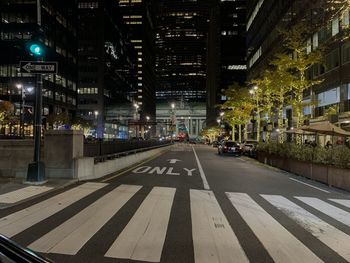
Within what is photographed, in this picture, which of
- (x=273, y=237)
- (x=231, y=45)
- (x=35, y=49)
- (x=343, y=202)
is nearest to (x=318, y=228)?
(x=273, y=237)

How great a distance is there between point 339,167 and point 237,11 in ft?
475

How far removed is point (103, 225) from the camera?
8.44 metres

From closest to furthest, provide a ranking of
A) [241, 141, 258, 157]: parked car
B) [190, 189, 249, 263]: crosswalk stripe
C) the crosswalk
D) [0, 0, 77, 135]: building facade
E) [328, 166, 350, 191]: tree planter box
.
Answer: [190, 189, 249, 263]: crosswalk stripe < the crosswalk < [328, 166, 350, 191]: tree planter box < [241, 141, 258, 157]: parked car < [0, 0, 77, 135]: building facade

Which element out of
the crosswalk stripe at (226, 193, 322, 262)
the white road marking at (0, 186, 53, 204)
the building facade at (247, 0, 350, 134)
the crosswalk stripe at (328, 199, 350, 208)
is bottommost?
the crosswalk stripe at (328, 199, 350, 208)

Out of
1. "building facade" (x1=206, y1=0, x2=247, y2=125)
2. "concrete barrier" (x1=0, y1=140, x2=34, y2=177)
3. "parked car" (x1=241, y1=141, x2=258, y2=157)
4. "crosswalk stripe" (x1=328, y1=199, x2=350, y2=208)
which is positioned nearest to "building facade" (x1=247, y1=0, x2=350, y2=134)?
"parked car" (x1=241, y1=141, x2=258, y2=157)

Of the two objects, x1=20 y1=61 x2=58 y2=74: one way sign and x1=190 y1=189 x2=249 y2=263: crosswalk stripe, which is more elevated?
x1=20 y1=61 x2=58 y2=74: one way sign

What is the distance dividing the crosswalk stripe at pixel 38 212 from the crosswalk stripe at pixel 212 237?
10.4ft

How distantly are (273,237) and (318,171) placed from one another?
470 inches

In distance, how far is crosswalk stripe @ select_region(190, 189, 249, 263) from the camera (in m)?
6.38

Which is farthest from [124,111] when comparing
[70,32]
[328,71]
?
[328,71]

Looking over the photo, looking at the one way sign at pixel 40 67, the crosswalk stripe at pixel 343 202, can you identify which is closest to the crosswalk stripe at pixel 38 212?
the one way sign at pixel 40 67

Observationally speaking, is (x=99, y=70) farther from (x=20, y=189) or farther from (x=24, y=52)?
(x=20, y=189)

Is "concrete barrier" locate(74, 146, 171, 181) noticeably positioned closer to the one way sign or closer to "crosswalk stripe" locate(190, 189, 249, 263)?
the one way sign

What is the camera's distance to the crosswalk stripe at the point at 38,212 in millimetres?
7995
